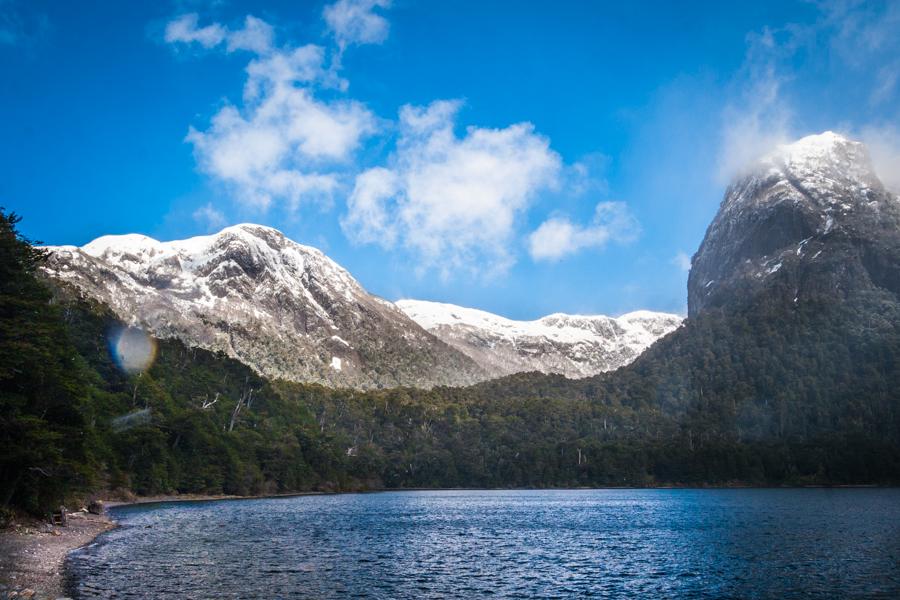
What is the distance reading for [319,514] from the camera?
378ft

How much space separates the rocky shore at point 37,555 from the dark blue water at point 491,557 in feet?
4.84

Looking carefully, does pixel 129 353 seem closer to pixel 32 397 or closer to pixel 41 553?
pixel 32 397

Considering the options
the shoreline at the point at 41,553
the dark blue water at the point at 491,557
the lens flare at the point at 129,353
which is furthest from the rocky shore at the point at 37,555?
the lens flare at the point at 129,353

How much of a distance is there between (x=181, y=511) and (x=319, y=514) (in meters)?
21.0

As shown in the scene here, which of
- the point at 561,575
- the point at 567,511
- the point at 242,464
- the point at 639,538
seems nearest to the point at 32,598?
the point at 561,575

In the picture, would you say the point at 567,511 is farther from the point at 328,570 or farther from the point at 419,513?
the point at 328,570

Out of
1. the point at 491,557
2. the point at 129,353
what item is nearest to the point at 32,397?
the point at 491,557

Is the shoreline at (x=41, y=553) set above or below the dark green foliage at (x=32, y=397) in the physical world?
below

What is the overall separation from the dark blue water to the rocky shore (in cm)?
148

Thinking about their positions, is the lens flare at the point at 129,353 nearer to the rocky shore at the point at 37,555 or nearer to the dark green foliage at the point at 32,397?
the rocky shore at the point at 37,555

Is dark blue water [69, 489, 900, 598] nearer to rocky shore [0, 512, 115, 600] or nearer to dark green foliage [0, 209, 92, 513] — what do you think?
rocky shore [0, 512, 115, 600]

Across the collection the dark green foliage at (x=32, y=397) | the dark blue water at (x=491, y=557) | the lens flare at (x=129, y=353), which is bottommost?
the dark blue water at (x=491, y=557)

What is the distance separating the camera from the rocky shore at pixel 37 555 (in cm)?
3809

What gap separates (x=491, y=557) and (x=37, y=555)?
35.4 meters
